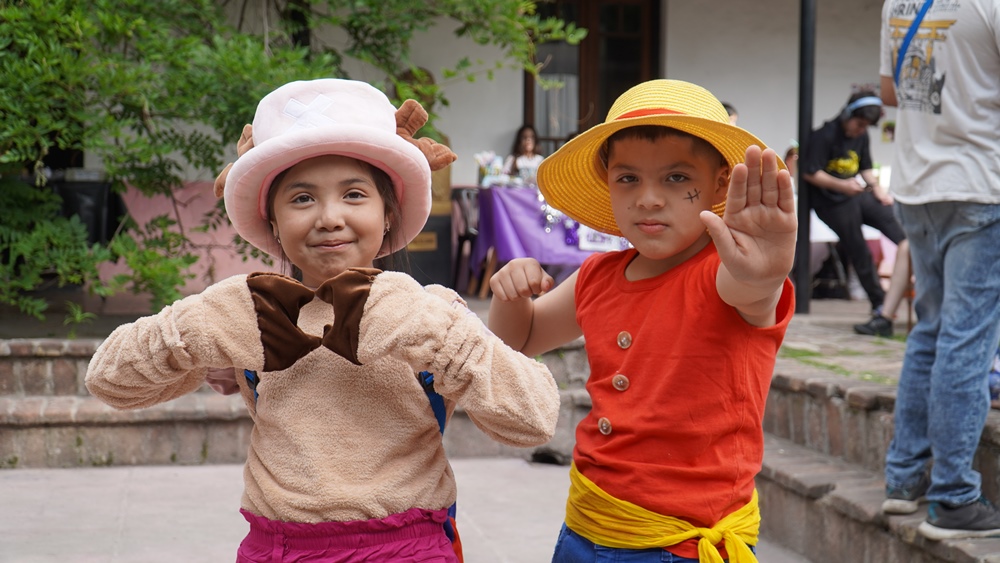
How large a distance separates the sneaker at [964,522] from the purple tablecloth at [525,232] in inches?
169

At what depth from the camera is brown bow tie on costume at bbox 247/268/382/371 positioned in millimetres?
1571

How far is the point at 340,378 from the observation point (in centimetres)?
177

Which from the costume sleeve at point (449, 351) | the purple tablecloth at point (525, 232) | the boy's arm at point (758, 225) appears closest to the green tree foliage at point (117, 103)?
the purple tablecloth at point (525, 232)

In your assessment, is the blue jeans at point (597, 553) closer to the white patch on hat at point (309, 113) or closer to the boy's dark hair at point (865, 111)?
the white patch on hat at point (309, 113)

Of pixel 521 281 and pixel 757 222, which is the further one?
pixel 521 281

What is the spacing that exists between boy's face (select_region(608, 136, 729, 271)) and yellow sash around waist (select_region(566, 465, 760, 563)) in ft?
1.47

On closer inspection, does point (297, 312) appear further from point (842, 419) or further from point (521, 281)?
point (842, 419)

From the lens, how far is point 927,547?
325 cm

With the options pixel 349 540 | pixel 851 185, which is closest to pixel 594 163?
pixel 349 540

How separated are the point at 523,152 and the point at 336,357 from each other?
26.4 feet

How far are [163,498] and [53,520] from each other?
46 cm

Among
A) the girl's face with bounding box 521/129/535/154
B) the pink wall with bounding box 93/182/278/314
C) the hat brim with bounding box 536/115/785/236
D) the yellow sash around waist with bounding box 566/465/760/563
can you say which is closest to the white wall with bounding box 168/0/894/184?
the girl's face with bounding box 521/129/535/154

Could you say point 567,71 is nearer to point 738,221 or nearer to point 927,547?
point 927,547

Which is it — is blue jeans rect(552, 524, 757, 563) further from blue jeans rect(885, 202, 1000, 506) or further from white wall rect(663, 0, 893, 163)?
white wall rect(663, 0, 893, 163)
